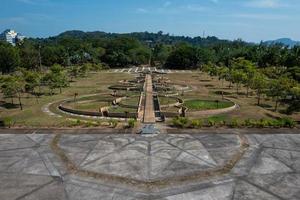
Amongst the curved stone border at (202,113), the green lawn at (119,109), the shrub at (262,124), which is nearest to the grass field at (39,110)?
the green lawn at (119,109)

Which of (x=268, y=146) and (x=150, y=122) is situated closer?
(x=268, y=146)

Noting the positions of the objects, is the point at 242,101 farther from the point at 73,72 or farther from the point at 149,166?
the point at 73,72

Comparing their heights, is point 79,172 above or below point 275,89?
below

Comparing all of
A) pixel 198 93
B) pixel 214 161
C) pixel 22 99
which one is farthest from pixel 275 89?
pixel 22 99

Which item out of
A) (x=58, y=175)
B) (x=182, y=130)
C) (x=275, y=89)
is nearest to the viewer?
(x=58, y=175)

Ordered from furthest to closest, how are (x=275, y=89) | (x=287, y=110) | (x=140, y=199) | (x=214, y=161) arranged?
1. (x=275, y=89)
2. (x=287, y=110)
3. (x=214, y=161)
4. (x=140, y=199)

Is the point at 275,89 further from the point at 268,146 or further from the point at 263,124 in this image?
the point at 268,146

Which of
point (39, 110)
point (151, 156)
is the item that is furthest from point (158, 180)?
point (39, 110)

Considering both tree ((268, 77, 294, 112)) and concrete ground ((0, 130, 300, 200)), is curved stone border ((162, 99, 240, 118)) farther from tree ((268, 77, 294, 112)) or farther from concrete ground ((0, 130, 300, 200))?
concrete ground ((0, 130, 300, 200))
